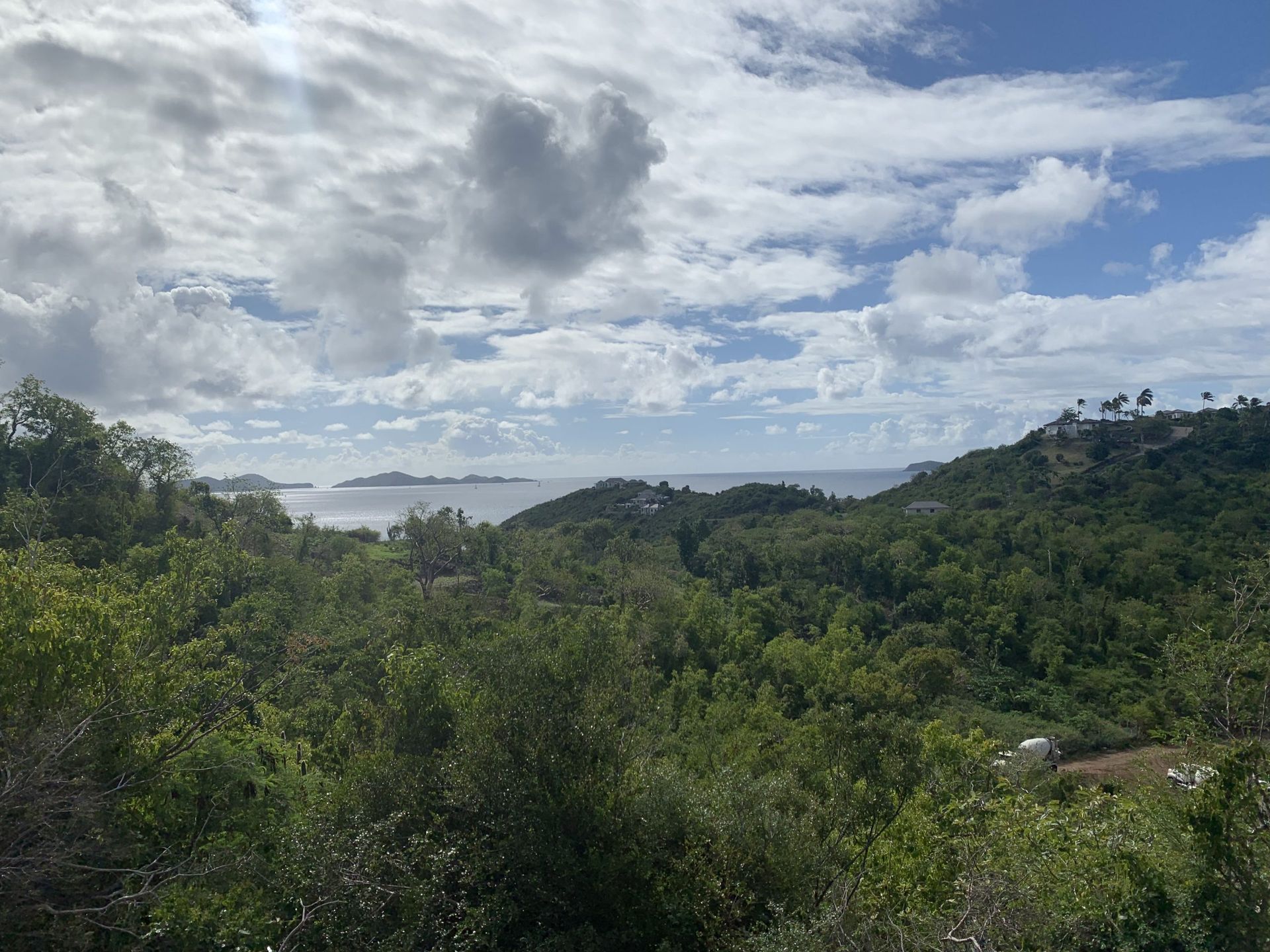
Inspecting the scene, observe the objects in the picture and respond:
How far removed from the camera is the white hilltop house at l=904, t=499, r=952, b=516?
8180 centimetres

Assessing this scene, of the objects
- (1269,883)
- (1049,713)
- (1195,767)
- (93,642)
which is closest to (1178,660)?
(1195,767)

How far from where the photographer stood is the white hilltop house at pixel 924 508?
8180 cm

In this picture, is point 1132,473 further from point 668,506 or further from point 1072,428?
point 668,506

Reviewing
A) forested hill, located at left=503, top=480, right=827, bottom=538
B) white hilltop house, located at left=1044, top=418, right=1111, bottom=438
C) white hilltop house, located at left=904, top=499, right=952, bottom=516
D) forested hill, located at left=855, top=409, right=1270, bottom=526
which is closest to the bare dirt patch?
forested hill, located at left=855, top=409, right=1270, bottom=526

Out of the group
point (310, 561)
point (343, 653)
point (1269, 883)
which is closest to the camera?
point (1269, 883)

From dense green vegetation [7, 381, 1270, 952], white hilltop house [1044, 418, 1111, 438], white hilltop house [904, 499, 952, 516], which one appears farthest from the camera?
white hilltop house [1044, 418, 1111, 438]

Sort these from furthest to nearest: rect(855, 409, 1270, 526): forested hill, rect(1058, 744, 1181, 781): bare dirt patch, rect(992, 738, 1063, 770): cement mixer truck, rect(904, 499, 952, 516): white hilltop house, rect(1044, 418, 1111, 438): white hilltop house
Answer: rect(1044, 418, 1111, 438): white hilltop house
rect(904, 499, 952, 516): white hilltop house
rect(855, 409, 1270, 526): forested hill
rect(992, 738, 1063, 770): cement mixer truck
rect(1058, 744, 1181, 781): bare dirt patch

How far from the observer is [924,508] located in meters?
86.3

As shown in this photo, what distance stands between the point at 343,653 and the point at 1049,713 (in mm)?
37118

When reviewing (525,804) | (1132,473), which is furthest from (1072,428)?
(525,804)

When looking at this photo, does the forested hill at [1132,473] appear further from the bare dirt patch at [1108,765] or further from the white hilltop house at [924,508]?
the bare dirt patch at [1108,765]

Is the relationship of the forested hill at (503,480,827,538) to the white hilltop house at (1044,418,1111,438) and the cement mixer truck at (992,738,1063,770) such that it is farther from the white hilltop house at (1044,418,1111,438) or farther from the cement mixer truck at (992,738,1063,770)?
the cement mixer truck at (992,738,1063,770)

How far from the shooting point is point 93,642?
45.2 feet

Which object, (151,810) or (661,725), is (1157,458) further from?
(151,810)
